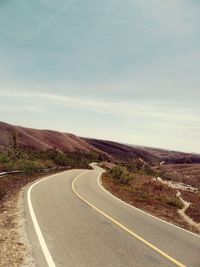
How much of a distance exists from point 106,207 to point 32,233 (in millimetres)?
7602

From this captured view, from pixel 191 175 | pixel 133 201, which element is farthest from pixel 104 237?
pixel 191 175

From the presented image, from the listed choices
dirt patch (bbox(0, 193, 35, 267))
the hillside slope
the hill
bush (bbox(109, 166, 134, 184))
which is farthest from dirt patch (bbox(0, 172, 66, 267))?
the hillside slope

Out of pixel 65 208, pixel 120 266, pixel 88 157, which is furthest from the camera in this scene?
pixel 88 157

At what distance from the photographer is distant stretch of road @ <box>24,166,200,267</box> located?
8.45 m

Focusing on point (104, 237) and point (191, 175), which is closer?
point (104, 237)

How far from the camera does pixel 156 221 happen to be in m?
15.1

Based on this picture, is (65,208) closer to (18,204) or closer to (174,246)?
(18,204)

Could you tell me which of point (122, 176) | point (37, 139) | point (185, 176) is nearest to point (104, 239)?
point (122, 176)

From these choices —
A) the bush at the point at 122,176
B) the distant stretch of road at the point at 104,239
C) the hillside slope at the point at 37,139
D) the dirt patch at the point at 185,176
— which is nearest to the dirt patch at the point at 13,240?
the distant stretch of road at the point at 104,239

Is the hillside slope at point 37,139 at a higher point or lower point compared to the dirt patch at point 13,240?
higher

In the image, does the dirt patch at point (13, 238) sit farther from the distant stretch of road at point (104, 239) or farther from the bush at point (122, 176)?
the bush at point (122, 176)

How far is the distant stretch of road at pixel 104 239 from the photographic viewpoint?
8445 mm

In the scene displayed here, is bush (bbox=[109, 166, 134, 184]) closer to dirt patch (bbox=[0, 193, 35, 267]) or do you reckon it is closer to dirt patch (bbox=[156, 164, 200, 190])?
dirt patch (bbox=[156, 164, 200, 190])

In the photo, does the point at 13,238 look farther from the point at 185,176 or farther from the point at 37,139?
the point at 37,139
